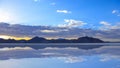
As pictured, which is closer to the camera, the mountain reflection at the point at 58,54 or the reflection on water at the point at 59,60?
the reflection on water at the point at 59,60

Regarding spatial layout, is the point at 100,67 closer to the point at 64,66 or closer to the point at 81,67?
the point at 81,67

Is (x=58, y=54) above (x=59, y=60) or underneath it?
above

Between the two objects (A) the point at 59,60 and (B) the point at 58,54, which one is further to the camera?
(B) the point at 58,54

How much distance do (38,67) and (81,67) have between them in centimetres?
86

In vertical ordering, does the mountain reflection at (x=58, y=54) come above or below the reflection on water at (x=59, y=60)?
above

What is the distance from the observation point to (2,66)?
17.5 ft

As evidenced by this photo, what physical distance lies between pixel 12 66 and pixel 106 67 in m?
1.88

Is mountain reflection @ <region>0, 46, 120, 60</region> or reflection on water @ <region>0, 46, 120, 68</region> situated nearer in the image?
reflection on water @ <region>0, 46, 120, 68</region>

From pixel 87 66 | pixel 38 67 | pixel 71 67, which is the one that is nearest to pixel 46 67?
pixel 38 67

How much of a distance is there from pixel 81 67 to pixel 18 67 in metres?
1.26

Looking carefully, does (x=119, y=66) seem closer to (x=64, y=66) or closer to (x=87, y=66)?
(x=87, y=66)

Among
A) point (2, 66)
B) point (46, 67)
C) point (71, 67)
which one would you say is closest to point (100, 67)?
point (71, 67)

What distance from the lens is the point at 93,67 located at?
539cm

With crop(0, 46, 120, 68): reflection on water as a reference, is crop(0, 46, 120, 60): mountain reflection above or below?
above
